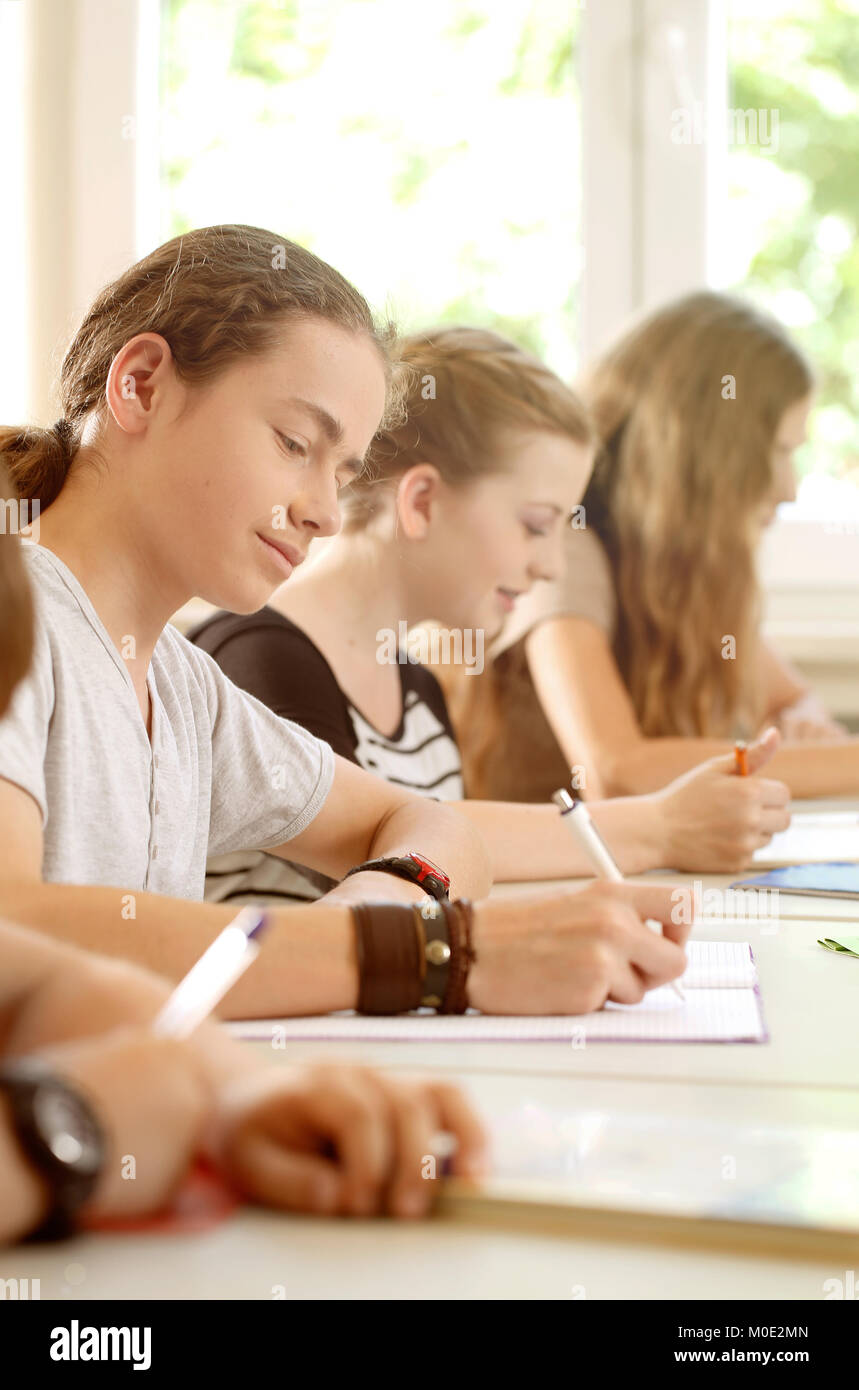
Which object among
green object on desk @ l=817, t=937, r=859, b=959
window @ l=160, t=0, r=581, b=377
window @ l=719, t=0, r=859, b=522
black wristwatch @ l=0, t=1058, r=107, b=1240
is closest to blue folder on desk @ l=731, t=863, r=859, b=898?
green object on desk @ l=817, t=937, r=859, b=959

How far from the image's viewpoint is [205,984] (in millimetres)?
485

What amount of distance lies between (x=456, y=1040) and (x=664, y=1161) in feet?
0.61

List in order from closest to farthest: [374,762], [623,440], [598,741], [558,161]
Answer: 1. [374,762]
2. [598,741]
3. [623,440]
4. [558,161]

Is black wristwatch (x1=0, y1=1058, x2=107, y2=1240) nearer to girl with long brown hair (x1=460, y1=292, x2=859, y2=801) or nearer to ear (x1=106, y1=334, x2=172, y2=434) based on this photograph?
ear (x1=106, y1=334, x2=172, y2=434)

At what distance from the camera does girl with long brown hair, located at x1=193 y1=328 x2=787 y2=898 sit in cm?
123

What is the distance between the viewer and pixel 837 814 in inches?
63.1

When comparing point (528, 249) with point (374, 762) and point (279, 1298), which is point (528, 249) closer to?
point (374, 762)

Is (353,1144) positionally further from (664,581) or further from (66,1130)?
(664,581)

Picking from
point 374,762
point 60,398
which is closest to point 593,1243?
point 60,398

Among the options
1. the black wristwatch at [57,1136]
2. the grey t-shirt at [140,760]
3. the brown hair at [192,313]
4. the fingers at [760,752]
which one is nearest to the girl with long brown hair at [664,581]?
the fingers at [760,752]

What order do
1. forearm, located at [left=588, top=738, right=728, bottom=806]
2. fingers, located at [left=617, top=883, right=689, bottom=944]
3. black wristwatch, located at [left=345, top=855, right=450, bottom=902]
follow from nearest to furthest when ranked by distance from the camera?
fingers, located at [left=617, top=883, right=689, bottom=944] < black wristwatch, located at [left=345, top=855, right=450, bottom=902] < forearm, located at [left=588, top=738, right=728, bottom=806]

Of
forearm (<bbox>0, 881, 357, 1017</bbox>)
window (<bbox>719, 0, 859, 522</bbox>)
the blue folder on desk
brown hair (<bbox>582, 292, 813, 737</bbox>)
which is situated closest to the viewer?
forearm (<bbox>0, 881, 357, 1017</bbox>)

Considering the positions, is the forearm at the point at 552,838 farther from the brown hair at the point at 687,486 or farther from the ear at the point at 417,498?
the brown hair at the point at 687,486

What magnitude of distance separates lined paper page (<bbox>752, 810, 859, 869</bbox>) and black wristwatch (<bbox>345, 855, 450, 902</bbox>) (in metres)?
0.49
